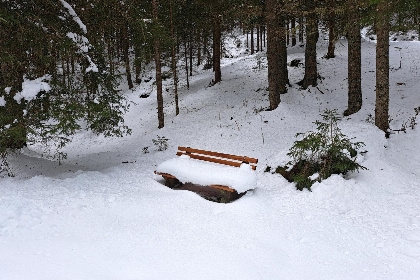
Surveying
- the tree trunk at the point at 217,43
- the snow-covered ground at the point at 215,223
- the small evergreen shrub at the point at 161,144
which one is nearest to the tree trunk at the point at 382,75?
the snow-covered ground at the point at 215,223

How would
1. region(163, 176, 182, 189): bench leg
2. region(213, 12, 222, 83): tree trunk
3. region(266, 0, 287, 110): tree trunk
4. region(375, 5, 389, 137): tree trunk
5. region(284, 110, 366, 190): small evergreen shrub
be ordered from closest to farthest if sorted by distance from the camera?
1. region(284, 110, 366, 190): small evergreen shrub
2. region(163, 176, 182, 189): bench leg
3. region(375, 5, 389, 137): tree trunk
4. region(266, 0, 287, 110): tree trunk
5. region(213, 12, 222, 83): tree trunk

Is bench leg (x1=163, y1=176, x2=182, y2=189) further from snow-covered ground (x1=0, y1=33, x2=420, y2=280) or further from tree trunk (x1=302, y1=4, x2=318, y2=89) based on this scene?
tree trunk (x1=302, y1=4, x2=318, y2=89)

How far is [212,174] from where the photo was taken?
6676 millimetres

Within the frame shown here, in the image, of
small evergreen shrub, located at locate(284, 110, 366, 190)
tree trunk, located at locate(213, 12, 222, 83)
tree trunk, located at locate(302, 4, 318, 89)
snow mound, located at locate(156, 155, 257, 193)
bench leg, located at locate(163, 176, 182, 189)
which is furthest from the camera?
tree trunk, located at locate(213, 12, 222, 83)

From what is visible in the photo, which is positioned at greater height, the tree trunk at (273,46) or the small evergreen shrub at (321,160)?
the tree trunk at (273,46)

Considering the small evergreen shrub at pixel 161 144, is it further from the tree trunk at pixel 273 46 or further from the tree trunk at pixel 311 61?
the tree trunk at pixel 311 61

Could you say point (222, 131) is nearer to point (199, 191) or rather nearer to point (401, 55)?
point (199, 191)

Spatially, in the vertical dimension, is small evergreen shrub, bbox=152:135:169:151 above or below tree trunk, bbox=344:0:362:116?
below

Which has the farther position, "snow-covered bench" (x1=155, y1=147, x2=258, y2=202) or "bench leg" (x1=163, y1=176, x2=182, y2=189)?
"bench leg" (x1=163, y1=176, x2=182, y2=189)

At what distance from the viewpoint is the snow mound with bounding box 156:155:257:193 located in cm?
636

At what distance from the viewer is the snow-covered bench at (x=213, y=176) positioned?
6.38 meters

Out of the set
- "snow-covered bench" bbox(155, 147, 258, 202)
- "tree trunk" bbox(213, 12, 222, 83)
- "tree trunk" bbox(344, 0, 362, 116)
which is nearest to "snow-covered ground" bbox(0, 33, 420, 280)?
"snow-covered bench" bbox(155, 147, 258, 202)

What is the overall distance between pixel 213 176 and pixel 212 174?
0.08 m

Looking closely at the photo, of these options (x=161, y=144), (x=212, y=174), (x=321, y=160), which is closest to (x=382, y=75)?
(x=321, y=160)
